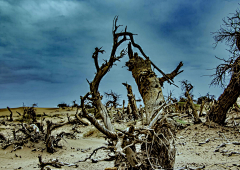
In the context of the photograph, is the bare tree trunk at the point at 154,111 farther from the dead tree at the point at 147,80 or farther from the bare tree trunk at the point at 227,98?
the bare tree trunk at the point at 227,98

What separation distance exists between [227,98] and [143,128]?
7.55 meters

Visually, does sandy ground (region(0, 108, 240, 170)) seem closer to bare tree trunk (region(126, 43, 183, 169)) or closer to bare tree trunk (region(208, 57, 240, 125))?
bare tree trunk (region(208, 57, 240, 125))

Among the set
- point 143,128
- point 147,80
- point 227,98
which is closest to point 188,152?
point 227,98

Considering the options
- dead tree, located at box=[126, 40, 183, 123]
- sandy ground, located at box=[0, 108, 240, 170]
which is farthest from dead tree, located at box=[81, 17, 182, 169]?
sandy ground, located at box=[0, 108, 240, 170]

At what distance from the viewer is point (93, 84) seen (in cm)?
465

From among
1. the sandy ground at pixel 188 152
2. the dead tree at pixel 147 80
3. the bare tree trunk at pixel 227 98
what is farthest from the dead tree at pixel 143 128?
the bare tree trunk at pixel 227 98

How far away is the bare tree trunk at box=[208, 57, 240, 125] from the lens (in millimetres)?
7996

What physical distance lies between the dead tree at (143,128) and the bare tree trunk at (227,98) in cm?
557

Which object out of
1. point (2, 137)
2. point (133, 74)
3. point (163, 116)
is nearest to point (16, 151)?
point (2, 137)

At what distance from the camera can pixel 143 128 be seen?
2.79 m

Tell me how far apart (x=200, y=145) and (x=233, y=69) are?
430 cm

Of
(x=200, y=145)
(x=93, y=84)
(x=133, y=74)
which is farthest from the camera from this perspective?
(x=200, y=145)

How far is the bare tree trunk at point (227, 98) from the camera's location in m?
8.00

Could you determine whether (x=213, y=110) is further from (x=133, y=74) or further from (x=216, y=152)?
(x=133, y=74)
